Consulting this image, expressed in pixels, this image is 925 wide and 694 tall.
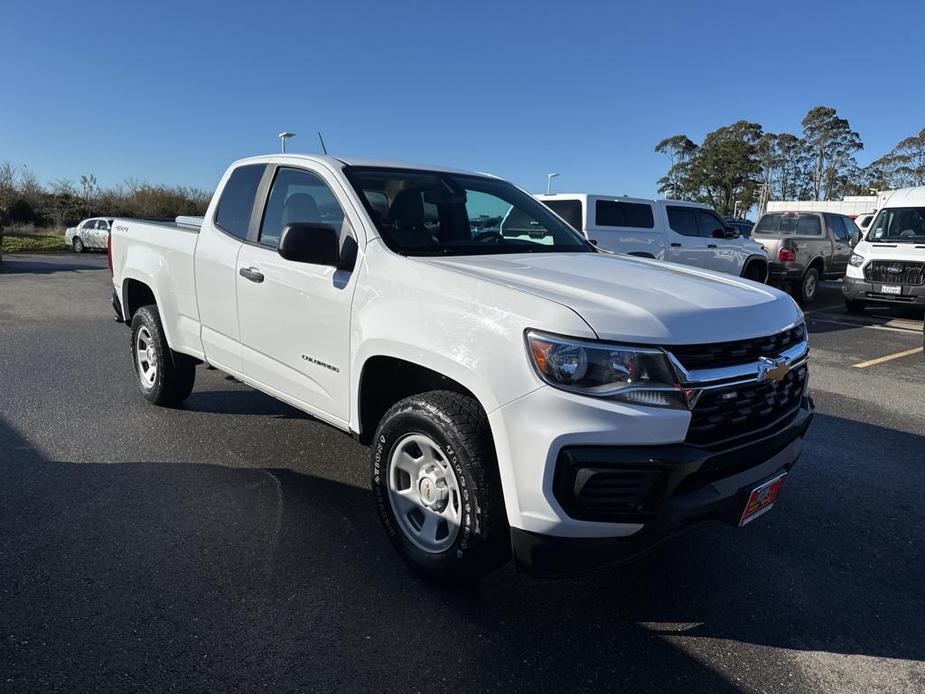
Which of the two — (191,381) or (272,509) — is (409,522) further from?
(191,381)

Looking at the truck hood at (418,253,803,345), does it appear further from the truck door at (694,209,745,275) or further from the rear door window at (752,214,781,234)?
the rear door window at (752,214,781,234)

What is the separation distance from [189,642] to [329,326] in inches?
59.0

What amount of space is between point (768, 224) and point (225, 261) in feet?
45.7

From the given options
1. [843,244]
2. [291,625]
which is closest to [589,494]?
[291,625]

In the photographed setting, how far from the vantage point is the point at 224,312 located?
4152 mm

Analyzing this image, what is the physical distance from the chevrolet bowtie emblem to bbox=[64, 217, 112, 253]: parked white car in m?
28.8

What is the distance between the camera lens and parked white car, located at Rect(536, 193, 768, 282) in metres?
10.5

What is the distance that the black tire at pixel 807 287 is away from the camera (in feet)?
45.3

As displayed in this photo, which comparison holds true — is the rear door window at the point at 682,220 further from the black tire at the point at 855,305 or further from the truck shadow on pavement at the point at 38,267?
the truck shadow on pavement at the point at 38,267

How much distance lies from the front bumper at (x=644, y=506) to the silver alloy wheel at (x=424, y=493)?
1.34 ft

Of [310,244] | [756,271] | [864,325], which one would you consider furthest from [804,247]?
[310,244]

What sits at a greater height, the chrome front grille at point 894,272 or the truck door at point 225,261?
the truck door at point 225,261

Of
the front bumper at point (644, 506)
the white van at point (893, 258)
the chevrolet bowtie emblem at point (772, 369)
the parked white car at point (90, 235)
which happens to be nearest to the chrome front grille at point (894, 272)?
the white van at point (893, 258)

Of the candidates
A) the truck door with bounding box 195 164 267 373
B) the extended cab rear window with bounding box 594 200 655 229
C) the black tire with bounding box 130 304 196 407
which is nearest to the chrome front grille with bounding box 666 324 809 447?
the truck door with bounding box 195 164 267 373
